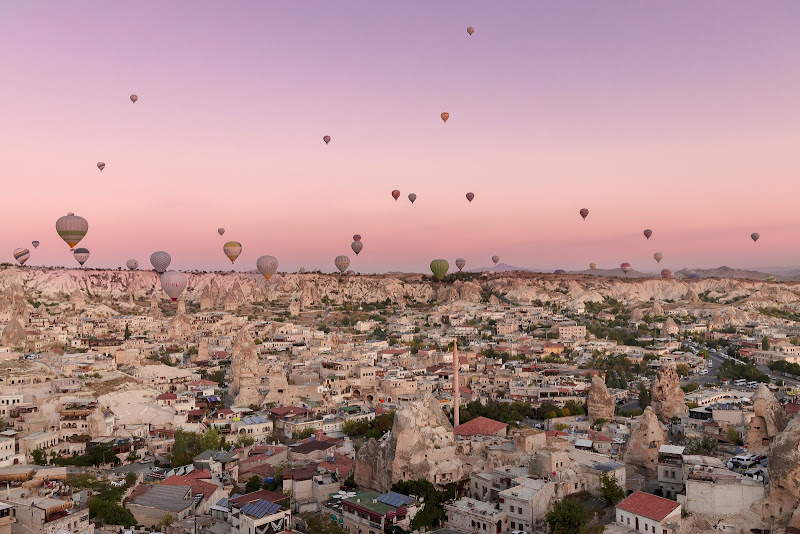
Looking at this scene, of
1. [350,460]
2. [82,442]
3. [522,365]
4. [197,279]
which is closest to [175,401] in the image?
[82,442]

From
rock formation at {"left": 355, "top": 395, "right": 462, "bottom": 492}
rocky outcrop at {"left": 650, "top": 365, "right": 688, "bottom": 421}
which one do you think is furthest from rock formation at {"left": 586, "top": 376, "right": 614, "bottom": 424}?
rock formation at {"left": 355, "top": 395, "right": 462, "bottom": 492}

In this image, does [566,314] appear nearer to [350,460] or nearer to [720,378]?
[720,378]

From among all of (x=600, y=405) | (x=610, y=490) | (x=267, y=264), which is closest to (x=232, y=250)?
(x=267, y=264)

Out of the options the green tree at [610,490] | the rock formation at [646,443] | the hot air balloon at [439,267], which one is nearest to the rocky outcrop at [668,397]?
the rock formation at [646,443]

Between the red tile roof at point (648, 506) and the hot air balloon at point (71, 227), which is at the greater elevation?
the hot air balloon at point (71, 227)

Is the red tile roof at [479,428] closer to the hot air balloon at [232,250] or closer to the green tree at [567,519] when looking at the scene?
the green tree at [567,519]

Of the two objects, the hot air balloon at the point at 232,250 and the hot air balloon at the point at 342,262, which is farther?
the hot air balloon at the point at 342,262

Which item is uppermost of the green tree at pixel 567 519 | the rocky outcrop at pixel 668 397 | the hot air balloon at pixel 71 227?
the hot air balloon at pixel 71 227
